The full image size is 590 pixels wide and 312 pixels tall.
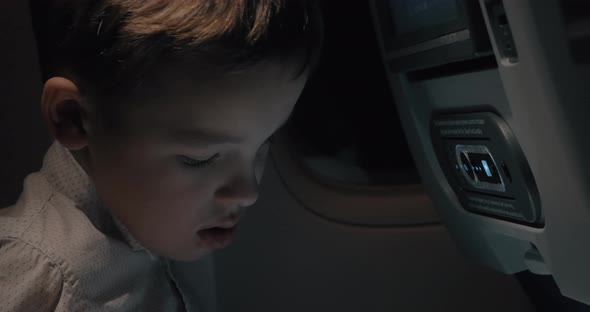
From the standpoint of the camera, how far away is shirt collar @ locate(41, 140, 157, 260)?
0.92m

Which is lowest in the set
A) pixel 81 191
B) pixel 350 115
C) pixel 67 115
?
pixel 350 115

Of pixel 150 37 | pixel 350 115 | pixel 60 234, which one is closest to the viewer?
pixel 150 37

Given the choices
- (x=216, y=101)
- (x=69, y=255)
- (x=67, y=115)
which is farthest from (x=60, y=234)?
(x=216, y=101)

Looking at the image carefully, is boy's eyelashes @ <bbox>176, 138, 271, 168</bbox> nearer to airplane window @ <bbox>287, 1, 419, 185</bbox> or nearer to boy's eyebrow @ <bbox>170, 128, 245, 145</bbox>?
boy's eyebrow @ <bbox>170, 128, 245, 145</bbox>

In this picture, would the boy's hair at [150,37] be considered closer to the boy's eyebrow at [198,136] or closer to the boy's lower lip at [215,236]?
the boy's eyebrow at [198,136]

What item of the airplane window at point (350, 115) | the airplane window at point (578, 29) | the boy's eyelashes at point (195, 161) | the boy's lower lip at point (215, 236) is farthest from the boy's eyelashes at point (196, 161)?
the airplane window at point (350, 115)

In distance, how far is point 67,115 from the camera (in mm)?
835

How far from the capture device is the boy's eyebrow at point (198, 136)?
2.65ft

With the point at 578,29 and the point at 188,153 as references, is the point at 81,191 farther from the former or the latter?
the point at 578,29

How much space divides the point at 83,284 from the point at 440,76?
1.69 feet

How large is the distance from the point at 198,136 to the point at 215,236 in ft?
0.57

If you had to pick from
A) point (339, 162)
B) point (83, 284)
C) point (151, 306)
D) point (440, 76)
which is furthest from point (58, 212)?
point (339, 162)

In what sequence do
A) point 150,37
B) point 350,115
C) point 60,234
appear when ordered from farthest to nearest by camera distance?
point 350,115, point 60,234, point 150,37

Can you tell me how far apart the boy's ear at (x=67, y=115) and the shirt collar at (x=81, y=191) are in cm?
9
